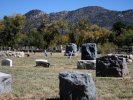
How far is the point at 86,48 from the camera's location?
34469 mm

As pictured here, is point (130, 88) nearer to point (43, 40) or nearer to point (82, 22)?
point (43, 40)

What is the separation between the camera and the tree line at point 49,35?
8662 centimetres

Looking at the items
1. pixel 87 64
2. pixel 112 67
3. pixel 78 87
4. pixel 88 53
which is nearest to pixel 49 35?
pixel 88 53

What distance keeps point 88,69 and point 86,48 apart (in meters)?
9.54

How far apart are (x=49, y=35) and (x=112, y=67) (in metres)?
76.4

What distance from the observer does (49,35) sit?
9588 cm

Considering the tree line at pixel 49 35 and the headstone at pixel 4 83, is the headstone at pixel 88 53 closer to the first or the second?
the headstone at pixel 4 83

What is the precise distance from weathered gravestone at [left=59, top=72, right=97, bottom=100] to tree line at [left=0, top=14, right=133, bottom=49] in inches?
2951

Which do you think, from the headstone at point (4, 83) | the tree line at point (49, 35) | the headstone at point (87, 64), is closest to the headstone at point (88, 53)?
the headstone at point (87, 64)

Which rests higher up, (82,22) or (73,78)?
(82,22)

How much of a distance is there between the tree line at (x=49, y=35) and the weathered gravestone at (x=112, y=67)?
66.8 meters

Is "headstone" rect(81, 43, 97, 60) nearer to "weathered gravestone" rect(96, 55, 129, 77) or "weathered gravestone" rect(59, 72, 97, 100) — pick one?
"weathered gravestone" rect(96, 55, 129, 77)

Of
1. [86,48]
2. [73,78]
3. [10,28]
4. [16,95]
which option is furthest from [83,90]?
[10,28]

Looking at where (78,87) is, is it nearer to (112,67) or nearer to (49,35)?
(112,67)
